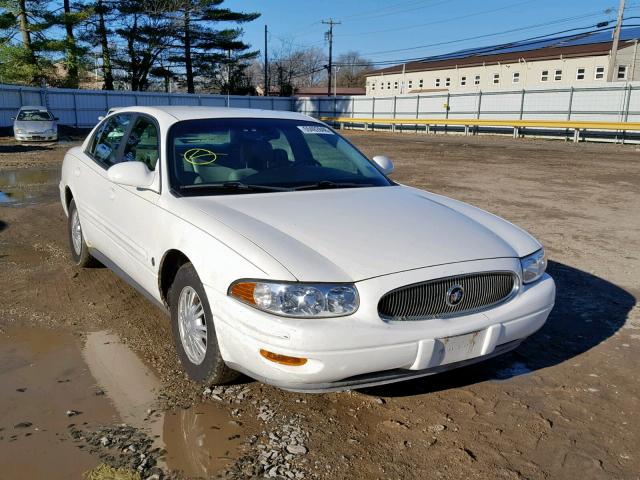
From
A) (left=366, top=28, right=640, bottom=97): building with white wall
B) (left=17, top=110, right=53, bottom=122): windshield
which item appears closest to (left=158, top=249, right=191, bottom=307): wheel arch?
(left=17, top=110, right=53, bottom=122): windshield

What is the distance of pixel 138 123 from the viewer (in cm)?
458

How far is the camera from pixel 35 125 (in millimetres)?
23484

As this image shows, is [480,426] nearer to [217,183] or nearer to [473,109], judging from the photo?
[217,183]

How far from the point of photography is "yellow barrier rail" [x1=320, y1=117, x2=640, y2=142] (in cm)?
2536

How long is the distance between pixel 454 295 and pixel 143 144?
2.69m

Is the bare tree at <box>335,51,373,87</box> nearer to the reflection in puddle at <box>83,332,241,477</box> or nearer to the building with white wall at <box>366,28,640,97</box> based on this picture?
the building with white wall at <box>366,28,640,97</box>

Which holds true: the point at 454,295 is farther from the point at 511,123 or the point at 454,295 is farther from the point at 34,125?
the point at 511,123

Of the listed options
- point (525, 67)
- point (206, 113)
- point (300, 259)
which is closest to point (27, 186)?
point (206, 113)

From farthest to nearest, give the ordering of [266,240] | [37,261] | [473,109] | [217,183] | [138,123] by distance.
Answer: [473,109] < [37,261] < [138,123] < [217,183] < [266,240]

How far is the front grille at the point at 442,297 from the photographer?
2.81 metres

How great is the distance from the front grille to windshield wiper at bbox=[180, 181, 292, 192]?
139cm

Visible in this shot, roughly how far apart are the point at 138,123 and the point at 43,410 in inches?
93.6

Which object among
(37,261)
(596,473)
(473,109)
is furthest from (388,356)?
(473,109)

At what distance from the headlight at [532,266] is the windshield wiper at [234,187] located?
5.20ft
